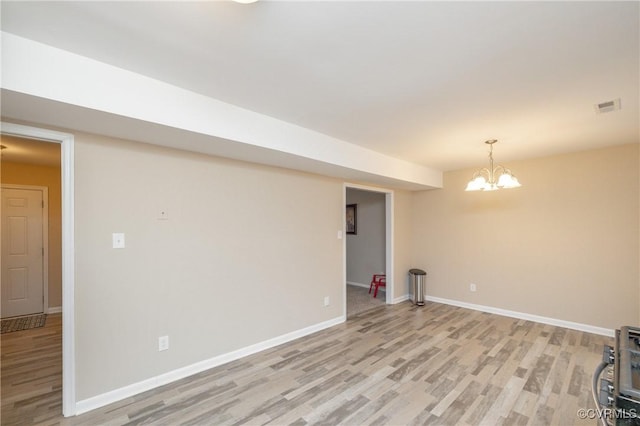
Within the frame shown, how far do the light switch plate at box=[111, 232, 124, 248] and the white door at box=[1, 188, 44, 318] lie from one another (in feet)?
11.7

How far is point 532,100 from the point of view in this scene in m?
2.29

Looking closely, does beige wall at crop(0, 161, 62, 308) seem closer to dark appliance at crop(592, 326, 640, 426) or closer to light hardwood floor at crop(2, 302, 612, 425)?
light hardwood floor at crop(2, 302, 612, 425)

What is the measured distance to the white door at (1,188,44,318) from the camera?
430 cm

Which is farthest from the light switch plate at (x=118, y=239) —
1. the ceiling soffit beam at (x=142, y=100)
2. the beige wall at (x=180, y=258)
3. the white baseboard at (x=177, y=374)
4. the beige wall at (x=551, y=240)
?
the beige wall at (x=551, y=240)

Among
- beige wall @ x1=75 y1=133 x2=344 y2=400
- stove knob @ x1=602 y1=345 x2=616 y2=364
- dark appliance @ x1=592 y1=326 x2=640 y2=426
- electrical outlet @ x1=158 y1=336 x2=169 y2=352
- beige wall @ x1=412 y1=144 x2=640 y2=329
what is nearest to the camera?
dark appliance @ x1=592 y1=326 x2=640 y2=426

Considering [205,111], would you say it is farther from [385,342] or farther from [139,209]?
[385,342]

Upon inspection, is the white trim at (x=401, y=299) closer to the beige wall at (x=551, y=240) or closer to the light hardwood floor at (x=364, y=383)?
the beige wall at (x=551, y=240)

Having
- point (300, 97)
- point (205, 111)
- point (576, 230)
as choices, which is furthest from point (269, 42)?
point (576, 230)

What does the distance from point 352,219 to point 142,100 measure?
5.31m

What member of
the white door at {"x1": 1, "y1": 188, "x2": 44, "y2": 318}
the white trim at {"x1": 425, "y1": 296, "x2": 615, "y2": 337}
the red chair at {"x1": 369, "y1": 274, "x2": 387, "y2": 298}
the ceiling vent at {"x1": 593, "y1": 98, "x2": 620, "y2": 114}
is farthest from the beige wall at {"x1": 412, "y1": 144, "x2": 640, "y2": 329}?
the white door at {"x1": 1, "y1": 188, "x2": 44, "y2": 318}

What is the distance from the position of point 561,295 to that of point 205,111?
5.04m

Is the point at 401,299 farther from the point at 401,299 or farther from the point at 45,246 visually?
the point at 45,246

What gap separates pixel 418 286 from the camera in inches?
203

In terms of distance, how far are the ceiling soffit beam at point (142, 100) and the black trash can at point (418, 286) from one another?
9.95 feet
